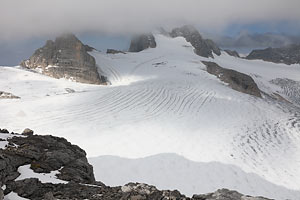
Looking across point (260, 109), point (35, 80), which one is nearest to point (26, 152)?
point (260, 109)

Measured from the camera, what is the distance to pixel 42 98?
3269 cm

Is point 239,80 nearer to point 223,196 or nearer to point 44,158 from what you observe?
point 44,158

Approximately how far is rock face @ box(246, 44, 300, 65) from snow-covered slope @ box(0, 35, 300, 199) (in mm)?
141796

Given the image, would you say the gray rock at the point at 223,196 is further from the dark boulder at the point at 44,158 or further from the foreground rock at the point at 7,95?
the foreground rock at the point at 7,95

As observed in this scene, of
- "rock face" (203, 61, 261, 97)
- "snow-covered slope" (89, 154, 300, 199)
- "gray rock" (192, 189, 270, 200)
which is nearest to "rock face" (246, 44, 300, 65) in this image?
"rock face" (203, 61, 261, 97)

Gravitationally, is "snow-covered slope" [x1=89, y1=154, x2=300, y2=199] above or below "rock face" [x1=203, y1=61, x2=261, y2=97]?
below

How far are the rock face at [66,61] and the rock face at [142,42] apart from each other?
56.1 m

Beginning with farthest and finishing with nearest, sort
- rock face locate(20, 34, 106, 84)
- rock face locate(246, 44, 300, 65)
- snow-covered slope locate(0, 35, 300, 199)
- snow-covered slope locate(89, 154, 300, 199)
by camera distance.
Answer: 1. rock face locate(246, 44, 300, 65)
2. rock face locate(20, 34, 106, 84)
3. snow-covered slope locate(0, 35, 300, 199)
4. snow-covered slope locate(89, 154, 300, 199)

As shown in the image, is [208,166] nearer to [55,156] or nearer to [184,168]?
[184,168]

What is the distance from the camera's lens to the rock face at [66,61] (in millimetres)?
48375

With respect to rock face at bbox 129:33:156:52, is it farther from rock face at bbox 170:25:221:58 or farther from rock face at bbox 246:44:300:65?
rock face at bbox 246:44:300:65

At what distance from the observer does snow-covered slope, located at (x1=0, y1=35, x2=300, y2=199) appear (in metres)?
21.5

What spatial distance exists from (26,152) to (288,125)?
25750mm

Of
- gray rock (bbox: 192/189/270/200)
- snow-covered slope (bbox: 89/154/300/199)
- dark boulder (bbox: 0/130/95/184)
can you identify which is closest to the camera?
gray rock (bbox: 192/189/270/200)
